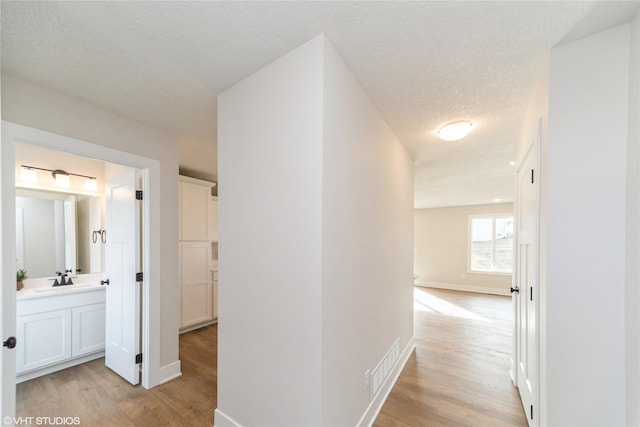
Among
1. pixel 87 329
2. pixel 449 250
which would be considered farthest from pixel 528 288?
pixel 449 250

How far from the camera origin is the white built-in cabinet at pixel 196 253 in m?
3.64

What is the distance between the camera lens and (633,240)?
1.19 m

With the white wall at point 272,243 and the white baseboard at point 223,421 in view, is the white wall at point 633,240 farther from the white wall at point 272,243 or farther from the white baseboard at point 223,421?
the white baseboard at point 223,421

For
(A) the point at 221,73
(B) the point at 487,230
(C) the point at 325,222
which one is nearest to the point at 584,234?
(C) the point at 325,222

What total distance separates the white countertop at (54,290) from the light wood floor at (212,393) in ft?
2.58

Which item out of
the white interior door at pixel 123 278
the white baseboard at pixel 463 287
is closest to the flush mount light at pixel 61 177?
the white interior door at pixel 123 278

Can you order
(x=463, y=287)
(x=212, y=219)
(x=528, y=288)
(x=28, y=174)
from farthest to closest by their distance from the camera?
1. (x=463, y=287)
2. (x=212, y=219)
3. (x=28, y=174)
4. (x=528, y=288)

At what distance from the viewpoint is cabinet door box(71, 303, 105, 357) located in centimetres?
274

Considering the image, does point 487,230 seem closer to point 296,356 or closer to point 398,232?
point 398,232

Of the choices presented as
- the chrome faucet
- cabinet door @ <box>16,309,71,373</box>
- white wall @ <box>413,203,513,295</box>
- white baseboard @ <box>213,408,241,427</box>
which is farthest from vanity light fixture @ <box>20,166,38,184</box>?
white wall @ <box>413,203,513,295</box>

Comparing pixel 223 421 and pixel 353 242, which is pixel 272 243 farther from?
pixel 223 421

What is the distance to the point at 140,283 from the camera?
2416 millimetres

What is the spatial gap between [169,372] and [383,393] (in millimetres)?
2000

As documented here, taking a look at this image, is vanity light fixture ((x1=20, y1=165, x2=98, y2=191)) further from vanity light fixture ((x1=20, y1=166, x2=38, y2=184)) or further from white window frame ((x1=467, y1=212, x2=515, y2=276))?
white window frame ((x1=467, y1=212, x2=515, y2=276))
